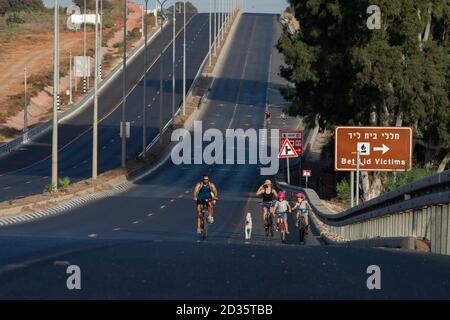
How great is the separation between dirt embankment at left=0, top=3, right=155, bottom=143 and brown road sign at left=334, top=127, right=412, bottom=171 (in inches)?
2562

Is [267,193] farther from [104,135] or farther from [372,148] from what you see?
[104,135]

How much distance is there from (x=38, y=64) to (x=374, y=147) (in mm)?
103018

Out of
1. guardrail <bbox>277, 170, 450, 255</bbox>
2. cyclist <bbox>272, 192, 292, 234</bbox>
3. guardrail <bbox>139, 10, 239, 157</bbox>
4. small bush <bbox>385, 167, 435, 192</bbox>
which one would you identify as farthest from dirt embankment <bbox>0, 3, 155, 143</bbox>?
guardrail <bbox>277, 170, 450, 255</bbox>

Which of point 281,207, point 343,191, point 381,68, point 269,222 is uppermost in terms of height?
point 381,68

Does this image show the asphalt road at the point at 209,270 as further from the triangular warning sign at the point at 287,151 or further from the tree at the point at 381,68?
the triangular warning sign at the point at 287,151

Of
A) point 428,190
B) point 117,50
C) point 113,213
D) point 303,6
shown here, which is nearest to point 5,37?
point 117,50

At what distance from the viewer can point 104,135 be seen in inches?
4126

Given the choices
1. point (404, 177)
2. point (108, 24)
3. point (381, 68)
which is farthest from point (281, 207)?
point (108, 24)

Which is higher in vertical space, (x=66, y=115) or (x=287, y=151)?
(x=287, y=151)

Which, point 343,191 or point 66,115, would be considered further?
point 66,115

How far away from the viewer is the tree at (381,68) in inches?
2109

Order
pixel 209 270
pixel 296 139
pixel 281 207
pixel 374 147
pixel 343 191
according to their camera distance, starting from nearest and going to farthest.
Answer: pixel 209 270
pixel 281 207
pixel 374 147
pixel 343 191
pixel 296 139

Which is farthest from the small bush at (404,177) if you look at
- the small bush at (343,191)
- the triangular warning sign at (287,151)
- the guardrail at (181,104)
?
the guardrail at (181,104)

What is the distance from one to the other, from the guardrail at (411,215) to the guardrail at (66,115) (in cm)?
6444
